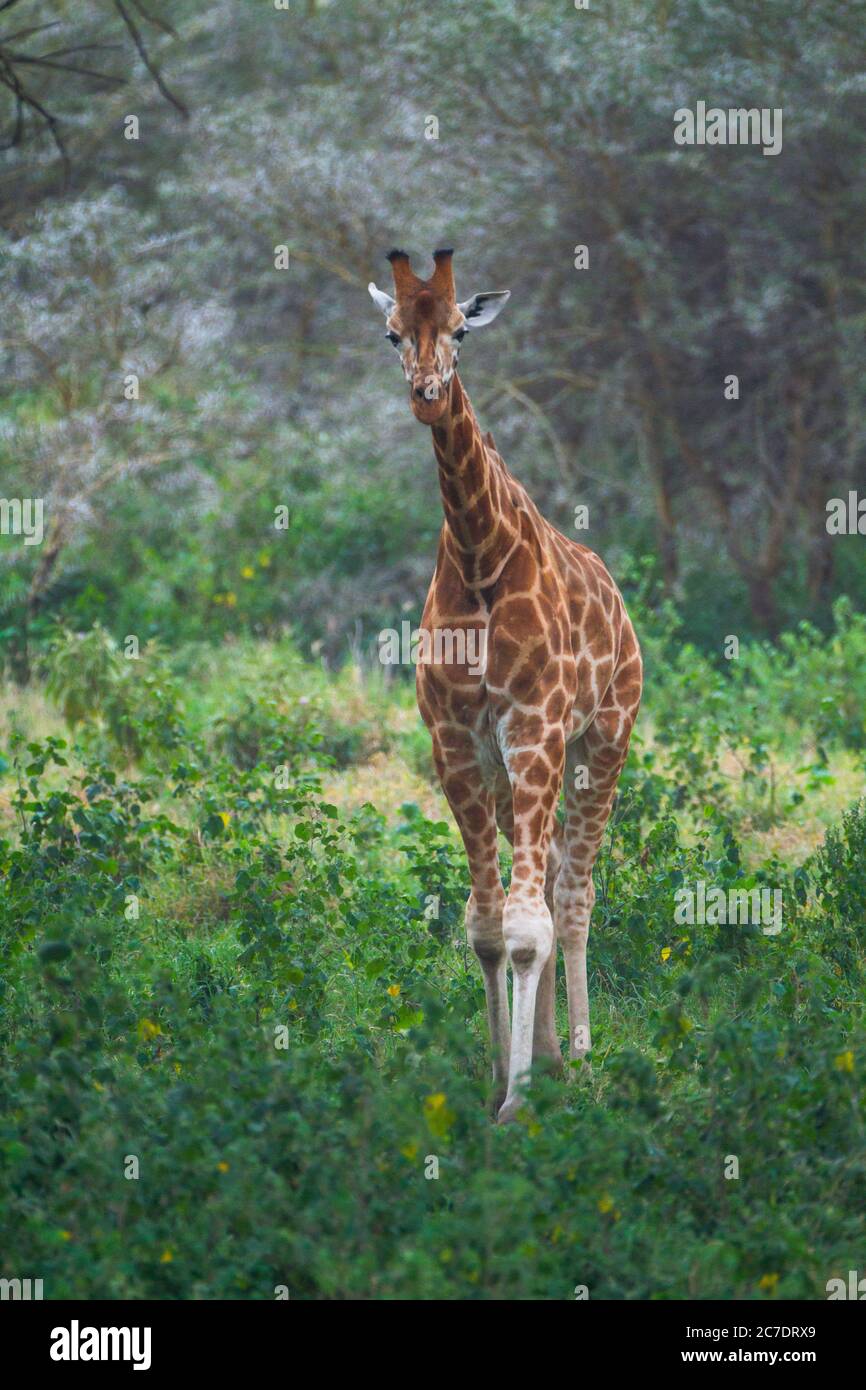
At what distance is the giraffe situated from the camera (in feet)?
18.0

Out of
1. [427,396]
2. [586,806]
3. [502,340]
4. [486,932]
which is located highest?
[502,340]

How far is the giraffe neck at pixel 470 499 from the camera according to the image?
5629mm

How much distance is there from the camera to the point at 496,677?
577 centimetres

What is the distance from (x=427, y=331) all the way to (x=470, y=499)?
613 millimetres

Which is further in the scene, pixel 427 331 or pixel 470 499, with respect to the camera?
pixel 470 499
